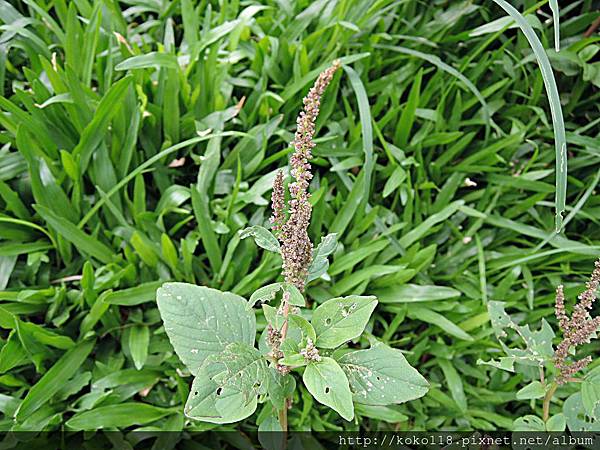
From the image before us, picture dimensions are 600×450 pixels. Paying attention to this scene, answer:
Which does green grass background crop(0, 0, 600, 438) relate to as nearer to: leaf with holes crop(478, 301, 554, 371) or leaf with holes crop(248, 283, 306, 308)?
leaf with holes crop(478, 301, 554, 371)

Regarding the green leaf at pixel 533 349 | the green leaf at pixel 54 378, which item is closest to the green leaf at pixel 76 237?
the green leaf at pixel 54 378

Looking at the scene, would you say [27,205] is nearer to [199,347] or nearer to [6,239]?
[6,239]

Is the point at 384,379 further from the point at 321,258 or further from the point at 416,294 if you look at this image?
the point at 416,294

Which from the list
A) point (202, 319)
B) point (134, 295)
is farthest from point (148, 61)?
point (202, 319)

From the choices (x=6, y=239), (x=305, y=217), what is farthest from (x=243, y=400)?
(x=6, y=239)

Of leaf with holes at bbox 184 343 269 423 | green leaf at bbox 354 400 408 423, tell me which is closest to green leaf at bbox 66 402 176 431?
green leaf at bbox 354 400 408 423
